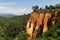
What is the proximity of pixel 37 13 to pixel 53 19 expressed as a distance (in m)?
14.0

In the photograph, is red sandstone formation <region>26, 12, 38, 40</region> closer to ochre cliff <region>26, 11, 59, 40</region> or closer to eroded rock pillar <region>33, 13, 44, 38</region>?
ochre cliff <region>26, 11, 59, 40</region>

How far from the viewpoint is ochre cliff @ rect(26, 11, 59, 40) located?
7738cm

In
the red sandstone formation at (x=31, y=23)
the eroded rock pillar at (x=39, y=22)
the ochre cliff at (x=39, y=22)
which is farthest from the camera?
the red sandstone formation at (x=31, y=23)

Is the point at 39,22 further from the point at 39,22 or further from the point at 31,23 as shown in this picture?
the point at 31,23

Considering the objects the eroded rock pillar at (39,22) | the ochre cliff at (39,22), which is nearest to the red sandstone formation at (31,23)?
the ochre cliff at (39,22)

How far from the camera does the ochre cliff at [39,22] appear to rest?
3046 inches

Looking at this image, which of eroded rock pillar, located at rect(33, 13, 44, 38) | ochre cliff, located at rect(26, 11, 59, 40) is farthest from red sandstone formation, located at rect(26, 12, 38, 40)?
eroded rock pillar, located at rect(33, 13, 44, 38)

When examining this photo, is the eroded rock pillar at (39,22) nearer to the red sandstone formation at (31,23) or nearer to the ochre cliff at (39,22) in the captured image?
the ochre cliff at (39,22)

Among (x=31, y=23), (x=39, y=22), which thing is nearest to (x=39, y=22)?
(x=39, y=22)

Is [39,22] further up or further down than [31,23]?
further up

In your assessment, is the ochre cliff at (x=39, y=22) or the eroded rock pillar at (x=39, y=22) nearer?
the ochre cliff at (x=39, y=22)

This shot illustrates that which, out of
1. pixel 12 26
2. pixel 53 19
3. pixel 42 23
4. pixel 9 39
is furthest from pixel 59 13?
pixel 12 26

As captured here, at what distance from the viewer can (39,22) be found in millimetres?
83938

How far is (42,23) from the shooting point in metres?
82.0
